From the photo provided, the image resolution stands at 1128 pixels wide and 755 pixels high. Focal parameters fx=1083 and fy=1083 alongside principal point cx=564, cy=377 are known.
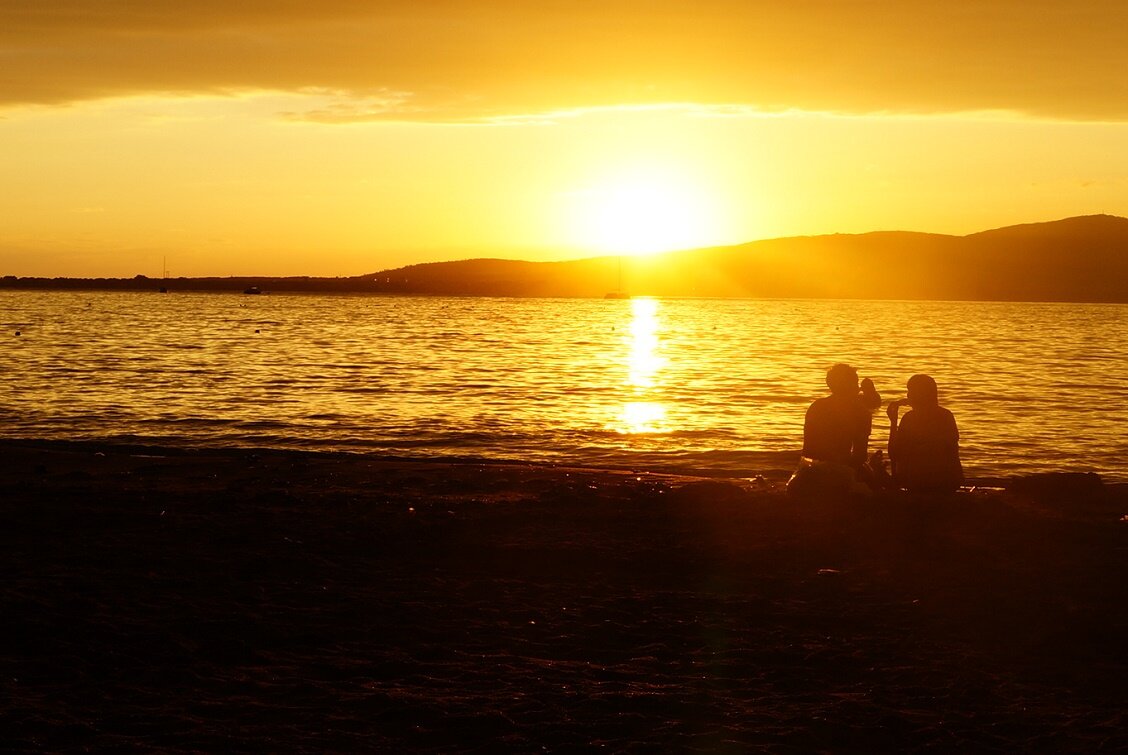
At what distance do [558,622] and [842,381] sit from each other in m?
6.33

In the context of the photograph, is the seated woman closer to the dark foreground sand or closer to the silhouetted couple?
the silhouetted couple

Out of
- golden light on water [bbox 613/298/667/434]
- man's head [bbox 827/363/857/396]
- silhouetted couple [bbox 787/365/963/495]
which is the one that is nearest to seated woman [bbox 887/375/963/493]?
silhouetted couple [bbox 787/365/963/495]

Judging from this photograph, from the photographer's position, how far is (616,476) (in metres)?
15.5

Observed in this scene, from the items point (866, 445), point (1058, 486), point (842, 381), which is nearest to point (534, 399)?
point (842, 381)

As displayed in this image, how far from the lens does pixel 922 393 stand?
12516 mm

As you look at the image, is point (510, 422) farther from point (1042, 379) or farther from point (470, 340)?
point (470, 340)

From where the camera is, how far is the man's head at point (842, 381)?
13062 millimetres

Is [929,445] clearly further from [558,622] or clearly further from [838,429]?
[558,622]

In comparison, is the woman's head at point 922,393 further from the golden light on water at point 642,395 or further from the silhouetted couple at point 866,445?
the golden light on water at point 642,395

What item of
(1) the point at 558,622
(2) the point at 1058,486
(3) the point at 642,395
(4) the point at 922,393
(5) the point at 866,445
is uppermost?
(4) the point at 922,393

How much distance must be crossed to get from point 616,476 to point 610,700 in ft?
29.8

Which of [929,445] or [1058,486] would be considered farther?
[1058,486]

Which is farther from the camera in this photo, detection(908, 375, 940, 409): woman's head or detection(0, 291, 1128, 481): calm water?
detection(0, 291, 1128, 481): calm water

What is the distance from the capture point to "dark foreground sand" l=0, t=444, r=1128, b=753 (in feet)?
20.0
